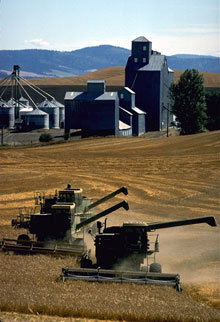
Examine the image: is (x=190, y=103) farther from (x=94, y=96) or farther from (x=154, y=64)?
(x=94, y=96)

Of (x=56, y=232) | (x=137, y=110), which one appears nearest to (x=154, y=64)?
(x=137, y=110)

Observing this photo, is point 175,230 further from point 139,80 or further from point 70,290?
point 139,80

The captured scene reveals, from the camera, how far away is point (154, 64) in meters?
110

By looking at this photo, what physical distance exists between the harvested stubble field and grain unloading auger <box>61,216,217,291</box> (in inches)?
25.8

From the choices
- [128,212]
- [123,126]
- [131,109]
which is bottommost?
[128,212]

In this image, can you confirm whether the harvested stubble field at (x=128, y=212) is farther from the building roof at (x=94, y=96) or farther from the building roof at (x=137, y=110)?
the building roof at (x=137, y=110)

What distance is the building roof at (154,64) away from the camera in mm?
109438

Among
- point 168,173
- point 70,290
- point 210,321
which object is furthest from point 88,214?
point 168,173

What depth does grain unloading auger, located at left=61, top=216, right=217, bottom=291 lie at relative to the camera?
81.6ft

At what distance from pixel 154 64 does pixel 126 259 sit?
88076 millimetres

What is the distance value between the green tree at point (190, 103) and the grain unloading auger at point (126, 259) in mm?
75424

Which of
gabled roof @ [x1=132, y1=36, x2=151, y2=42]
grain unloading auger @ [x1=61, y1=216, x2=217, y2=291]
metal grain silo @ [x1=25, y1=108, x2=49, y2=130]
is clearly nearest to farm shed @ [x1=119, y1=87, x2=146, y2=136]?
gabled roof @ [x1=132, y1=36, x2=151, y2=42]

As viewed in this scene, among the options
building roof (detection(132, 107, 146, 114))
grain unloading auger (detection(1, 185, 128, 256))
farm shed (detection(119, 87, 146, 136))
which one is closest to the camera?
grain unloading auger (detection(1, 185, 128, 256))

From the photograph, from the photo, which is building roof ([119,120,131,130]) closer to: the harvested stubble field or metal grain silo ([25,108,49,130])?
the harvested stubble field
